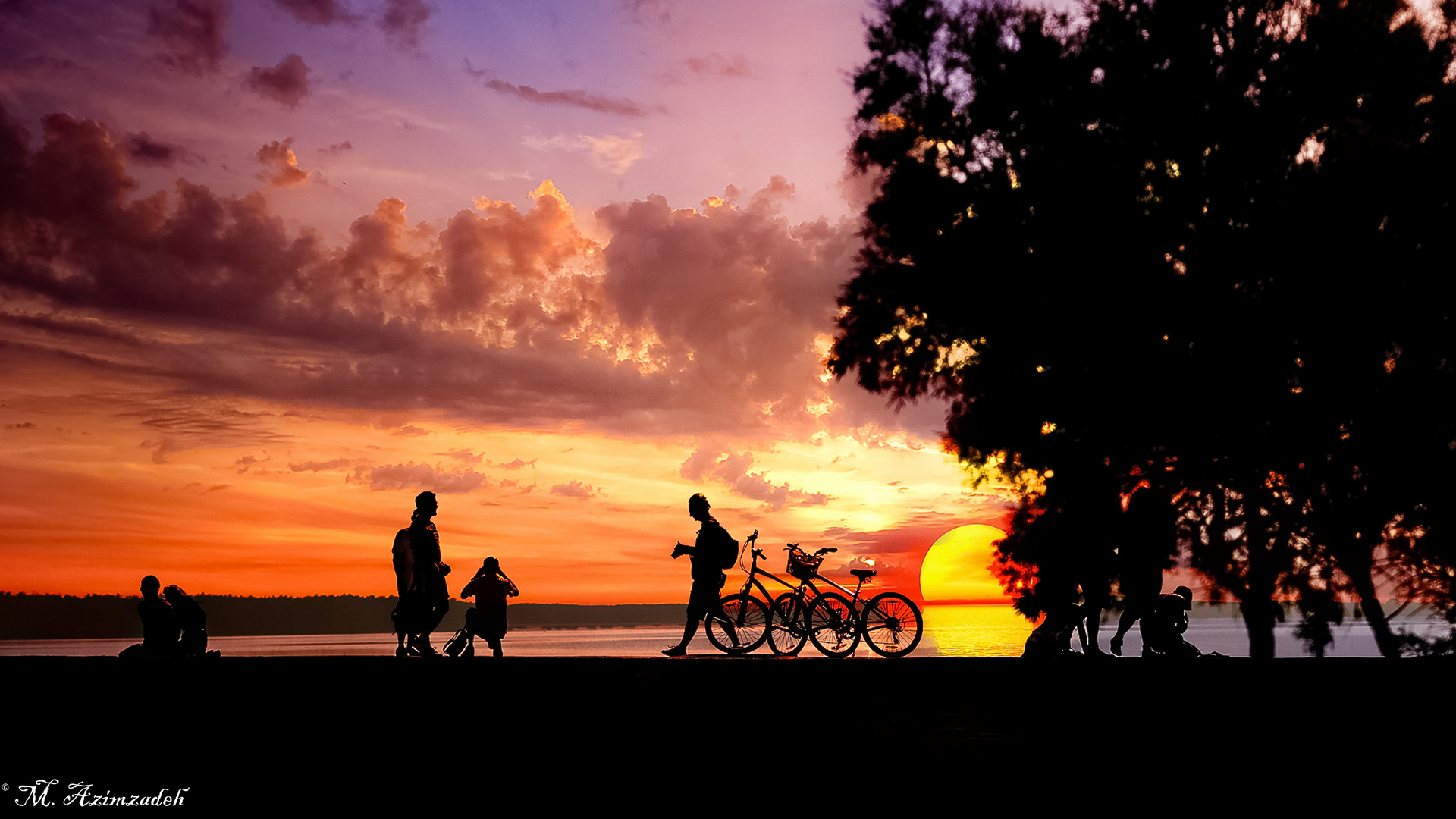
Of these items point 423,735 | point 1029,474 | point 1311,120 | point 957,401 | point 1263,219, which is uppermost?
point 1311,120

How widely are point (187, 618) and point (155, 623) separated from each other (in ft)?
1.14

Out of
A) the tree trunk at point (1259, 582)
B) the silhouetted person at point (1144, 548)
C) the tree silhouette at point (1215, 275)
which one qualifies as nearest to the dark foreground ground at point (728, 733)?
the silhouetted person at point (1144, 548)

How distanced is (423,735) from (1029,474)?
15331 millimetres

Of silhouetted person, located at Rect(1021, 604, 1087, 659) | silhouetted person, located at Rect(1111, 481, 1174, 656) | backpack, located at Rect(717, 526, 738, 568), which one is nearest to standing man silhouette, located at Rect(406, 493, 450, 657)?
backpack, located at Rect(717, 526, 738, 568)

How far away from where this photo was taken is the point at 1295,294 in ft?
53.6

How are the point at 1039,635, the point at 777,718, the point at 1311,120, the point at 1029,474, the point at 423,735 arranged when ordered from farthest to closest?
the point at 1029,474 < the point at 1311,120 < the point at 1039,635 < the point at 777,718 < the point at 423,735

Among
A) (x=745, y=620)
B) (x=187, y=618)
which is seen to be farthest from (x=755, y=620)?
(x=187, y=618)

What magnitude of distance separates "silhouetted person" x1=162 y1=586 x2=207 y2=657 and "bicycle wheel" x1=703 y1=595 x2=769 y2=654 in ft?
21.3

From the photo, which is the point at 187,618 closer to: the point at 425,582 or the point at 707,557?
the point at 425,582

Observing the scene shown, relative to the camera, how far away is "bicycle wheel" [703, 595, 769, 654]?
582 inches

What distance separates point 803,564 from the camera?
15.0 metres

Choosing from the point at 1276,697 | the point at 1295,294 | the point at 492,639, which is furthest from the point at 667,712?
the point at 1295,294

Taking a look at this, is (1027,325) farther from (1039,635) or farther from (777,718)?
(777,718)

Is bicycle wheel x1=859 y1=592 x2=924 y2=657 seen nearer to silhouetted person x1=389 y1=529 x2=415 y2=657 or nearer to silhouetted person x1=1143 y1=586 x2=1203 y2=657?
silhouetted person x1=1143 y1=586 x2=1203 y2=657
